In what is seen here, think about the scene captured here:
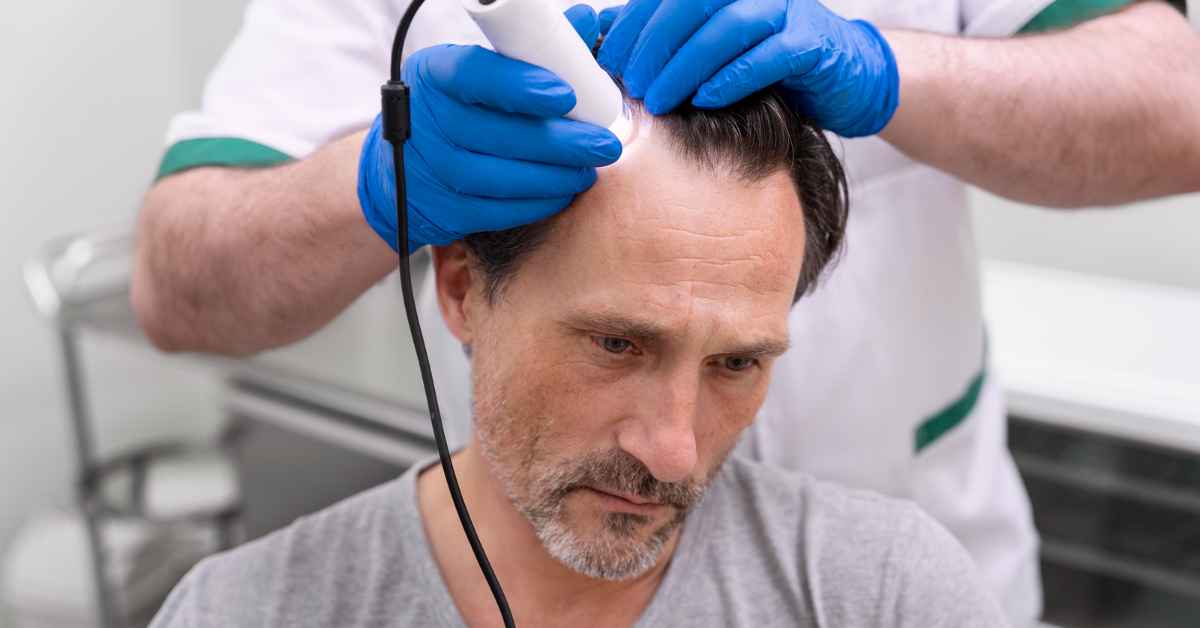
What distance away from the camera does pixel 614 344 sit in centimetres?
101

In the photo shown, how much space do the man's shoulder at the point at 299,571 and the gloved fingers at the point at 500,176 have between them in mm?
396

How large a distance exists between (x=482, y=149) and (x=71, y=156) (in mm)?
2384

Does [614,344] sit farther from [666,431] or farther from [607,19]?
[607,19]

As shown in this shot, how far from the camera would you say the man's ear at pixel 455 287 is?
→ 3.74 ft

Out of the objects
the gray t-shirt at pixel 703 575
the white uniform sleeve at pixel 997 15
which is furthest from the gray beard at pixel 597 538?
the white uniform sleeve at pixel 997 15

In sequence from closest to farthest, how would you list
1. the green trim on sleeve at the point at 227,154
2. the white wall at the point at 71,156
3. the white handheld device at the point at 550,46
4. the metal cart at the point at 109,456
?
the white handheld device at the point at 550,46 → the green trim on sleeve at the point at 227,154 → the metal cart at the point at 109,456 → the white wall at the point at 71,156

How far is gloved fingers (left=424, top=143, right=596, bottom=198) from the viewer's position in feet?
3.03

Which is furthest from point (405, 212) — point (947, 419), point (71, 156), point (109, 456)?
point (109, 456)

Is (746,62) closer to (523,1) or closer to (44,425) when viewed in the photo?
(523,1)

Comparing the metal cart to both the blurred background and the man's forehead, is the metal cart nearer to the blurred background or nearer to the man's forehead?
the blurred background

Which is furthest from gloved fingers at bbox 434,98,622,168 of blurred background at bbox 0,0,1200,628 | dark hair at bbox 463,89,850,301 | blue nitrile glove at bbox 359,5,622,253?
blurred background at bbox 0,0,1200,628

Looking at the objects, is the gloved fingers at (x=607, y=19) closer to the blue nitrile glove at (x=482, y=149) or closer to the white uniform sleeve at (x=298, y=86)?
the blue nitrile glove at (x=482, y=149)

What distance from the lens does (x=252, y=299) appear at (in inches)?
48.6

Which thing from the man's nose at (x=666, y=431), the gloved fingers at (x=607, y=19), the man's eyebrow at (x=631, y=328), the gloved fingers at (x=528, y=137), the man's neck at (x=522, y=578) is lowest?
the man's neck at (x=522, y=578)
